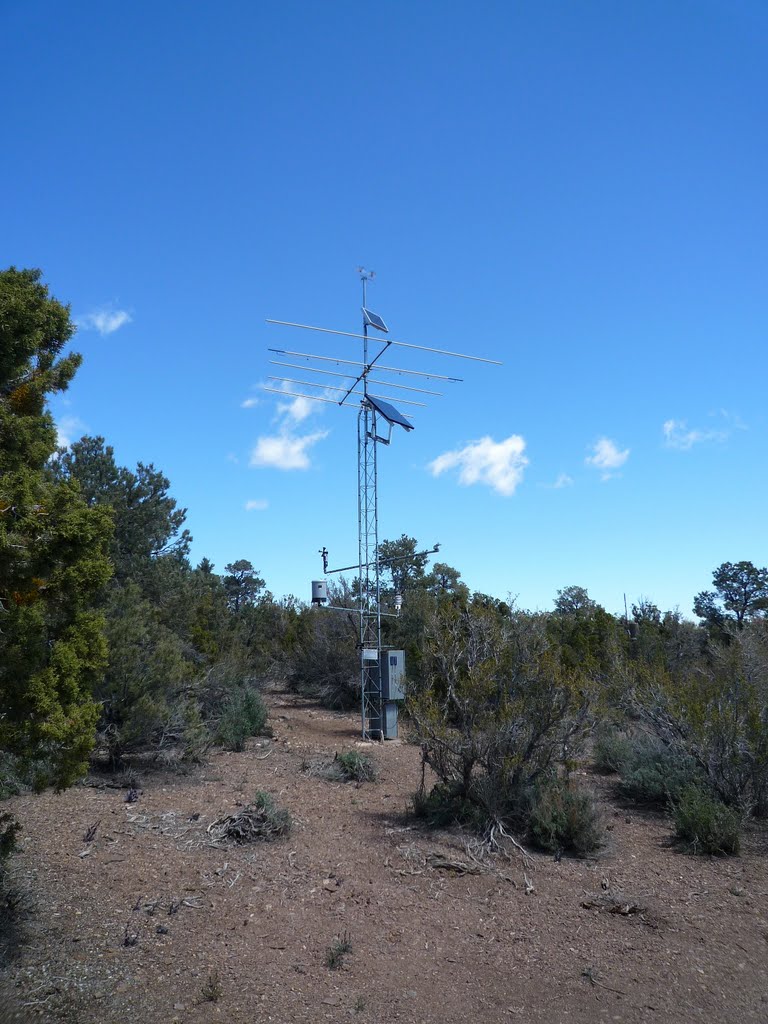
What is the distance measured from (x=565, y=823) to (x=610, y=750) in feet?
15.5

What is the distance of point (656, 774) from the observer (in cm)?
1012

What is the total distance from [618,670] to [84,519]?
1006 cm

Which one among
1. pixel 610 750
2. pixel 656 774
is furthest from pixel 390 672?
pixel 656 774

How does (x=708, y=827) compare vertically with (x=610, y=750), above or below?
below

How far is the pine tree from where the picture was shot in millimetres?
4578

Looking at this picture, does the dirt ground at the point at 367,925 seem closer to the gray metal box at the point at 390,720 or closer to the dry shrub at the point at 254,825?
the dry shrub at the point at 254,825

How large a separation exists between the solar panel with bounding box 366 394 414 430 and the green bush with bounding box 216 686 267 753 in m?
6.55

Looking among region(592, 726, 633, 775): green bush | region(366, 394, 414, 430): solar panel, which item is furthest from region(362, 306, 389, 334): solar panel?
region(592, 726, 633, 775): green bush

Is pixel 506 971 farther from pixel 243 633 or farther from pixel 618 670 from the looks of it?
pixel 243 633

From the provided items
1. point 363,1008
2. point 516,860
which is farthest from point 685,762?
point 363,1008

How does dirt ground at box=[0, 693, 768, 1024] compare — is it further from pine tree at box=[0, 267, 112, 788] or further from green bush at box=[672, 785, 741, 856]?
pine tree at box=[0, 267, 112, 788]

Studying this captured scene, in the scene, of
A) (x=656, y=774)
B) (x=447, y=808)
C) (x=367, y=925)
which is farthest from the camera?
(x=656, y=774)

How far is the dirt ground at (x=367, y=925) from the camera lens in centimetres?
479

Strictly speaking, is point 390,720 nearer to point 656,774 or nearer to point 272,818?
point 656,774
